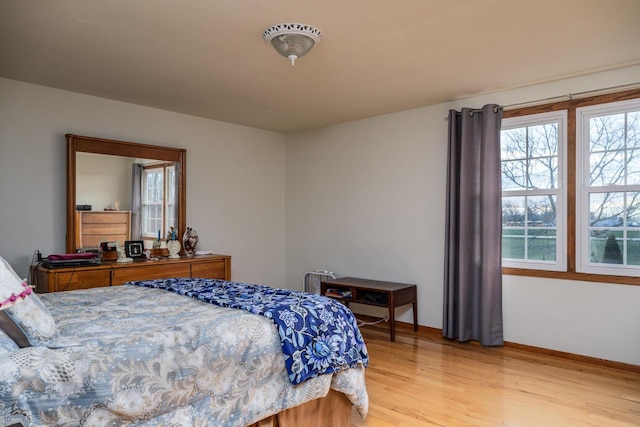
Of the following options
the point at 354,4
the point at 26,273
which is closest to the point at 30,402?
the point at 354,4

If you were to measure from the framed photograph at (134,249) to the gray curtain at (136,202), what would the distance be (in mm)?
84

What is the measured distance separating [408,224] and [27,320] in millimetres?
3793

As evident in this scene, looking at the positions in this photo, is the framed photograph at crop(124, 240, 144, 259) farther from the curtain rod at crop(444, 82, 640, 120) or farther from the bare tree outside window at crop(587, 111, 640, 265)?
the bare tree outside window at crop(587, 111, 640, 265)

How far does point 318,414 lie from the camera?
7.11 ft

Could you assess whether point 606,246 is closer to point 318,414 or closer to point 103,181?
point 318,414

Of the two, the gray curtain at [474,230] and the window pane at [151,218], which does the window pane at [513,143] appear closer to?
the gray curtain at [474,230]

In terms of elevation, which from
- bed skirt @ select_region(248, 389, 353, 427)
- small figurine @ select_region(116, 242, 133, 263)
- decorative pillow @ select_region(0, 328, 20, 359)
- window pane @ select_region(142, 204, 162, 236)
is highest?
window pane @ select_region(142, 204, 162, 236)

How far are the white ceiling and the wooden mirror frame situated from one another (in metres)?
0.47

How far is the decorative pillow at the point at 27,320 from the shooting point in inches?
58.7

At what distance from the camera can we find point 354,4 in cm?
239

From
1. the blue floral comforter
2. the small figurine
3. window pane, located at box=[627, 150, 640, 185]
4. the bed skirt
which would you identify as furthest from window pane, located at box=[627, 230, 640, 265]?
the small figurine

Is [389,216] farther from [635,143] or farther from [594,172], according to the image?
[635,143]

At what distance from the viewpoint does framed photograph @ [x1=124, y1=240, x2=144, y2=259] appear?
4172mm

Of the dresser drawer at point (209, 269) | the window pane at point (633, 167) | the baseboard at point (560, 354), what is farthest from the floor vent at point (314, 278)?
the window pane at point (633, 167)
